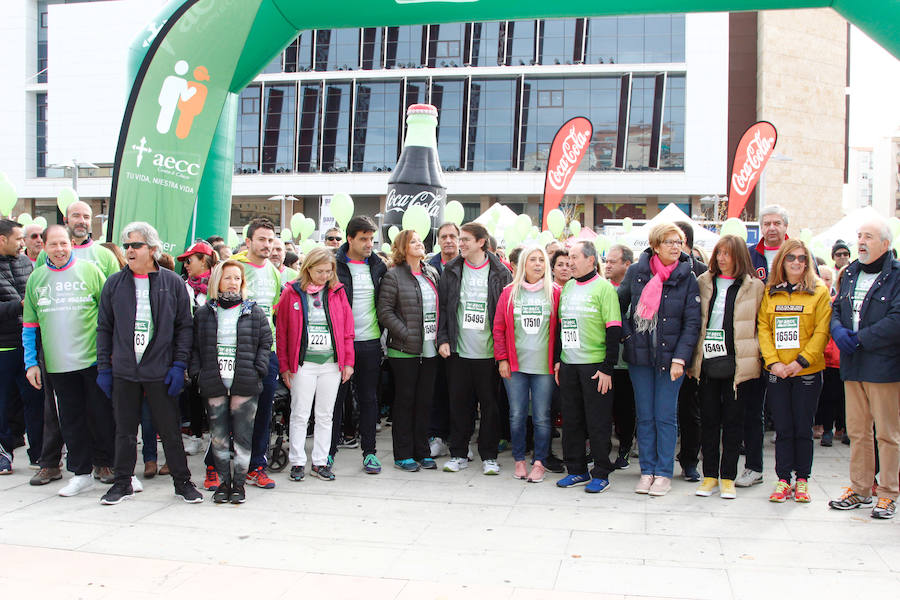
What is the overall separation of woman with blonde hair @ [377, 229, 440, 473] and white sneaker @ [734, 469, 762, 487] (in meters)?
2.47

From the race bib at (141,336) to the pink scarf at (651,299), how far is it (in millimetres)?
3600

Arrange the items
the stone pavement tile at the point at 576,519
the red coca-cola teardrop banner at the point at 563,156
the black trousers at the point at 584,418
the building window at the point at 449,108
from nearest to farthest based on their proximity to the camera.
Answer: the stone pavement tile at the point at 576,519 → the black trousers at the point at 584,418 → the red coca-cola teardrop banner at the point at 563,156 → the building window at the point at 449,108

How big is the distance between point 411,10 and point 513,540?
5401mm

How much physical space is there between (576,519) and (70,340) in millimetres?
3876

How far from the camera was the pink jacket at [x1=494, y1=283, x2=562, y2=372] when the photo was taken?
6285 millimetres

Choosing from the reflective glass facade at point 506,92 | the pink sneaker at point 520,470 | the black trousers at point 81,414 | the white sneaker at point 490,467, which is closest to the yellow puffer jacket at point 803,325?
the pink sneaker at point 520,470

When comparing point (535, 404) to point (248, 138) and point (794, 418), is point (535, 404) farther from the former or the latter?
point (248, 138)

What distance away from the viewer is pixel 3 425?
262 inches

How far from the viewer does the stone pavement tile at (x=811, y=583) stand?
391 cm

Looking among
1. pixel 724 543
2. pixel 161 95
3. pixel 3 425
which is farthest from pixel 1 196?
pixel 724 543

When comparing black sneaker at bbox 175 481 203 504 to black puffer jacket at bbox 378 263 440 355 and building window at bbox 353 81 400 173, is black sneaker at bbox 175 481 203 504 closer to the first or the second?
black puffer jacket at bbox 378 263 440 355

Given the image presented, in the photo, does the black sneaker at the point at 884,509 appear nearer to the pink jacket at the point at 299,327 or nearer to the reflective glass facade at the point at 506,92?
the pink jacket at the point at 299,327

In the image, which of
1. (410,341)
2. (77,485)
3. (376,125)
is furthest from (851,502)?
(376,125)

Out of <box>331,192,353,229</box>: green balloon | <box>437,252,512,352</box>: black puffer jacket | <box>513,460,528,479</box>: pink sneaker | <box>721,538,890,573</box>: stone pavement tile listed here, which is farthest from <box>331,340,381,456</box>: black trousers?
<box>331,192,353,229</box>: green balloon
